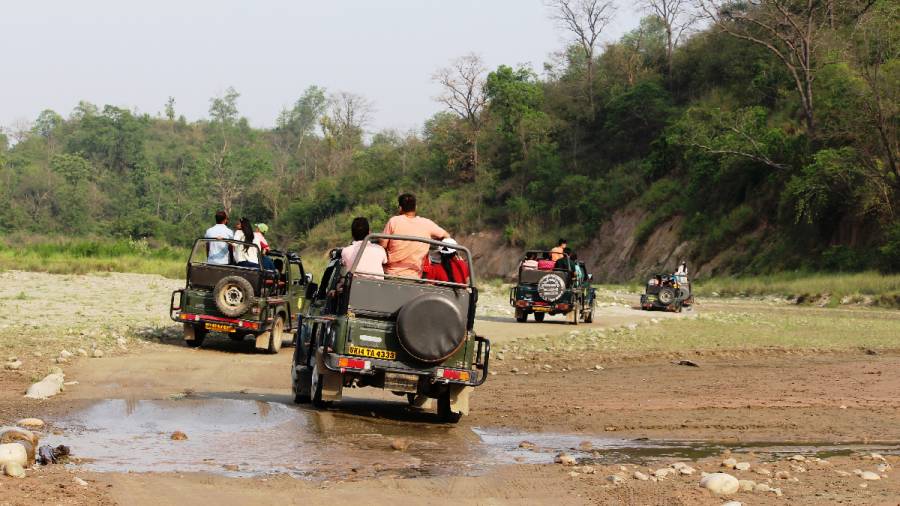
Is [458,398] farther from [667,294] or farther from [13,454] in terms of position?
[667,294]

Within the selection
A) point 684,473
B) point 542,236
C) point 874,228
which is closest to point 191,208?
point 542,236

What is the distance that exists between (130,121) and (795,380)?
127 meters

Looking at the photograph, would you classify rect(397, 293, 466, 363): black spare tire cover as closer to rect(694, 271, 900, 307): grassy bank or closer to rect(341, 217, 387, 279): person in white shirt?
rect(341, 217, 387, 279): person in white shirt

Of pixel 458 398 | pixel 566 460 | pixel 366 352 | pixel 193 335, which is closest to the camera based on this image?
pixel 566 460

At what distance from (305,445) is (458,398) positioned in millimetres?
2143

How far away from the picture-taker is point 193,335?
Result: 59.1ft

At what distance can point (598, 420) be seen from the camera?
11.7 meters

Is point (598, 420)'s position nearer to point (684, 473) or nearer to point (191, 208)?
point (684, 473)

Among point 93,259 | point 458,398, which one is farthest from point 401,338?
point 93,259

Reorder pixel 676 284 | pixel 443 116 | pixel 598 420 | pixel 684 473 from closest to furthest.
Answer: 1. pixel 684 473
2. pixel 598 420
3. pixel 676 284
4. pixel 443 116

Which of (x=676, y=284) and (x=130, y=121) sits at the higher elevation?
(x=130, y=121)

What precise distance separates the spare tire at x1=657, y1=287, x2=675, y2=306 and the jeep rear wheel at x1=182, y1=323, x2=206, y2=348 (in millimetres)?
19373

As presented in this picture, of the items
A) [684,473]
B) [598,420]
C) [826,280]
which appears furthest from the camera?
[826,280]

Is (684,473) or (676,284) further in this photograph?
(676,284)
